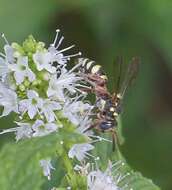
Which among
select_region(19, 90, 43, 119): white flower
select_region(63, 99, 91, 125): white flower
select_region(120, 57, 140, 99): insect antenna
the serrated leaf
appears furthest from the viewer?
select_region(120, 57, 140, 99): insect antenna

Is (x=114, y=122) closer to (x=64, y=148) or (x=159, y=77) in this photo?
(x=64, y=148)

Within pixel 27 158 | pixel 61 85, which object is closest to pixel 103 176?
pixel 61 85

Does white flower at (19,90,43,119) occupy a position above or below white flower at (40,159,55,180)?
above

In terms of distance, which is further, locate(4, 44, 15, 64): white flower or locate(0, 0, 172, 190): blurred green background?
locate(0, 0, 172, 190): blurred green background

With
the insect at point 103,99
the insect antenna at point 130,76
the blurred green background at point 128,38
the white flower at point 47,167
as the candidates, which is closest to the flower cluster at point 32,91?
the white flower at point 47,167

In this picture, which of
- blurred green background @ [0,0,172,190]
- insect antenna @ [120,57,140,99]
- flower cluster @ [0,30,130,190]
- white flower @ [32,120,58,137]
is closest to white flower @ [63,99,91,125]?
flower cluster @ [0,30,130,190]

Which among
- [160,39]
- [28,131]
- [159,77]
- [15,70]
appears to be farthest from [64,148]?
[159,77]

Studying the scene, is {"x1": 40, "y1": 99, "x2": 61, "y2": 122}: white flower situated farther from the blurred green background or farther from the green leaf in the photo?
the blurred green background
